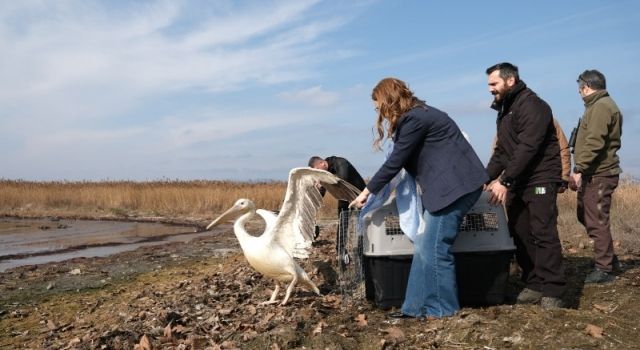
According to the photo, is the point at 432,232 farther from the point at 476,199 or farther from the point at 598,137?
the point at 598,137

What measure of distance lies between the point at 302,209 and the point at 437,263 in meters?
1.76

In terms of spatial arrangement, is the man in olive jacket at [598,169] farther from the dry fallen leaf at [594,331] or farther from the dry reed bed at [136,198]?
the dry reed bed at [136,198]

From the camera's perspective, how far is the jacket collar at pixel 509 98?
17.8ft

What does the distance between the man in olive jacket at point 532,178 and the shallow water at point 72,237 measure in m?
9.54

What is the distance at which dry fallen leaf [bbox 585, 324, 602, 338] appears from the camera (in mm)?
4344

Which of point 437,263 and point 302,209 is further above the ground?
point 302,209

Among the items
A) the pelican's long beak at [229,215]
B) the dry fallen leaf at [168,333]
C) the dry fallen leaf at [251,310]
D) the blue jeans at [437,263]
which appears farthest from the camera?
the pelican's long beak at [229,215]

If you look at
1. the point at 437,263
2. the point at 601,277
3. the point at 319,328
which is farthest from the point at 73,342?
the point at 601,277

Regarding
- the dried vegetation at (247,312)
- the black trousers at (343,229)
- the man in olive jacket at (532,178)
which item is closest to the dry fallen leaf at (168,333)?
the dried vegetation at (247,312)

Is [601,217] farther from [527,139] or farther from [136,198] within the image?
[136,198]

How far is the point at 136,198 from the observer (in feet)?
85.3

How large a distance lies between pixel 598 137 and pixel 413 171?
2160mm

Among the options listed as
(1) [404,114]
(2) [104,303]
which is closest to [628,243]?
(1) [404,114]

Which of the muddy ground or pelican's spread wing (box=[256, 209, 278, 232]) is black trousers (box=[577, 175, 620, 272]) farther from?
pelican's spread wing (box=[256, 209, 278, 232])
